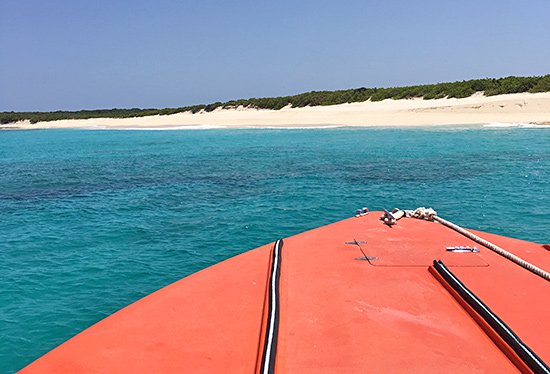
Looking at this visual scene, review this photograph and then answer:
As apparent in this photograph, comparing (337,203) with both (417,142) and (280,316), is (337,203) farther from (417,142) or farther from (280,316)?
(417,142)

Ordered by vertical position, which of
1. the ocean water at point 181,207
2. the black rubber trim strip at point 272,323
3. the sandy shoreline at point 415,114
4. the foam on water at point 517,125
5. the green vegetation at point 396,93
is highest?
the green vegetation at point 396,93

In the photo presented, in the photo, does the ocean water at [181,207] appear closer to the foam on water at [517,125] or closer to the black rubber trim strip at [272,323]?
the black rubber trim strip at [272,323]

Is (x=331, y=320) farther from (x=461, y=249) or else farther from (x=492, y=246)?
(x=492, y=246)

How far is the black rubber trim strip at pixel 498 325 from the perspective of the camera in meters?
2.66

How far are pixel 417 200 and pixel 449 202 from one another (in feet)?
2.63

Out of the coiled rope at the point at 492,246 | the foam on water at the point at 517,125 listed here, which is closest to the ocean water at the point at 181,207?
the coiled rope at the point at 492,246

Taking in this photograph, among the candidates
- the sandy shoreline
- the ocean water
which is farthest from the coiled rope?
the sandy shoreline

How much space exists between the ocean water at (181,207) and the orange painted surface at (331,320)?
2129 mm

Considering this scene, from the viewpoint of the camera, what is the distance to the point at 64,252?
27.0 feet

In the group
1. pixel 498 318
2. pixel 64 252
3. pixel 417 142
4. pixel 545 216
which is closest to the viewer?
pixel 498 318

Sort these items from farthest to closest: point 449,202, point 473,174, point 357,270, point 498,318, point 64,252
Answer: point 473,174
point 449,202
point 64,252
point 357,270
point 498,318

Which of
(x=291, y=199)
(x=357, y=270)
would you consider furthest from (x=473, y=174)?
(x=357, y=270)

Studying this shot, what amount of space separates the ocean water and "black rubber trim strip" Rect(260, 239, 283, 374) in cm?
269

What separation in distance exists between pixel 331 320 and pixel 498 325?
1.18 meters
